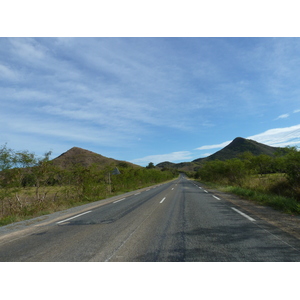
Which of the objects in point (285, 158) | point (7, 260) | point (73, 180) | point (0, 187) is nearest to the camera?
point (7, 260)

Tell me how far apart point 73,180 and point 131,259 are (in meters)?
13.4

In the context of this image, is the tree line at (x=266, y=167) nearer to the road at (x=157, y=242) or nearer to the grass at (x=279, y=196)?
the grass at (x=279, y=196)

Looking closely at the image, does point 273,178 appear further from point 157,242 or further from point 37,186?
point 37,186

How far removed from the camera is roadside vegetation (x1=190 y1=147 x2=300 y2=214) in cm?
991

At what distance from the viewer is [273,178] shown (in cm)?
1566

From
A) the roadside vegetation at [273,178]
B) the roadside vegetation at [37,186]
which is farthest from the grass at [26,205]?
the roadside vegetation at [273,178]

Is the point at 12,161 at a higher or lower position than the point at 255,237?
higher

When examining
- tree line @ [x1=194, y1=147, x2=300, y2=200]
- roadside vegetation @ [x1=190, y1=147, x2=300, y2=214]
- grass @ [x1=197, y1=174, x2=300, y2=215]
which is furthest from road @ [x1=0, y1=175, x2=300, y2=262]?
tree line @ [x1=194, y1=147, x2=300, y2=200]

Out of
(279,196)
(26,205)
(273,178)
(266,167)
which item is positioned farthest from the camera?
(266,167)

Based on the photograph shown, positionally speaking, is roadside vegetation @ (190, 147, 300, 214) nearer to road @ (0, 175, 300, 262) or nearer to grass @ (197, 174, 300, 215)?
grass @ (197, 174, 300, 215)

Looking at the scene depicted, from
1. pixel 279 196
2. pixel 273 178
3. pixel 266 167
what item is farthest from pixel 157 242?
pixel 266 167
